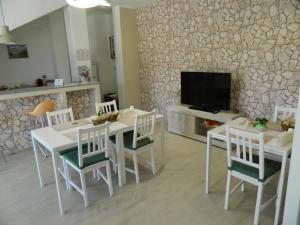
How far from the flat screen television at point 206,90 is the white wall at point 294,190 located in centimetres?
234

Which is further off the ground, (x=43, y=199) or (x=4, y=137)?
(x=4, y=137)

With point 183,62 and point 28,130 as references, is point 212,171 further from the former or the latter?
point 28,130

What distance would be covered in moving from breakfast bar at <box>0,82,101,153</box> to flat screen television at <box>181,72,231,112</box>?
73.3 inches

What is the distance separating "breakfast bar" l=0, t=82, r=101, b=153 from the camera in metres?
3.82

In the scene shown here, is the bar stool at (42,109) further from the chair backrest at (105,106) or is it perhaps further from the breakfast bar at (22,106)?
the chair backrest at (105,106)

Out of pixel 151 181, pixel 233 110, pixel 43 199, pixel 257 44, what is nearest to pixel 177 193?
pixel 151 181

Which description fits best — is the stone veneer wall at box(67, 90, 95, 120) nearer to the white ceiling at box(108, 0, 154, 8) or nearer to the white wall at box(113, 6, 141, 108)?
the white wall at box(113, 6, 141, 108)

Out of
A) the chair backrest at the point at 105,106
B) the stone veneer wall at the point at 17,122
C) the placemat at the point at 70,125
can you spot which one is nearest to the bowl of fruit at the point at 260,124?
the chair backrest at the point at 105,106

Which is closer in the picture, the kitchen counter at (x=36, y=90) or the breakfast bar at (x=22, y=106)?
the kitchen counter at (x=36, y=90)

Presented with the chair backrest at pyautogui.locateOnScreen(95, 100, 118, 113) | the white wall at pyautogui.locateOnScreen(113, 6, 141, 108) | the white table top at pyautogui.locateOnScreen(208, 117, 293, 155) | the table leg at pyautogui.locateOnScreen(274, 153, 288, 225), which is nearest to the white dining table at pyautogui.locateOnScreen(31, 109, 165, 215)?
the chair backrest at pyautogui.locateOnScreen(95, 100, 118, 113)

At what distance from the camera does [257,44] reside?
11.5 ft

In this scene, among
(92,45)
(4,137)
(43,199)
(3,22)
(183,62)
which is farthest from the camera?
(92,45)

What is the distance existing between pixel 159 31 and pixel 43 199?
3.88 m

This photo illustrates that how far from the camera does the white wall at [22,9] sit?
4141 millimetres
